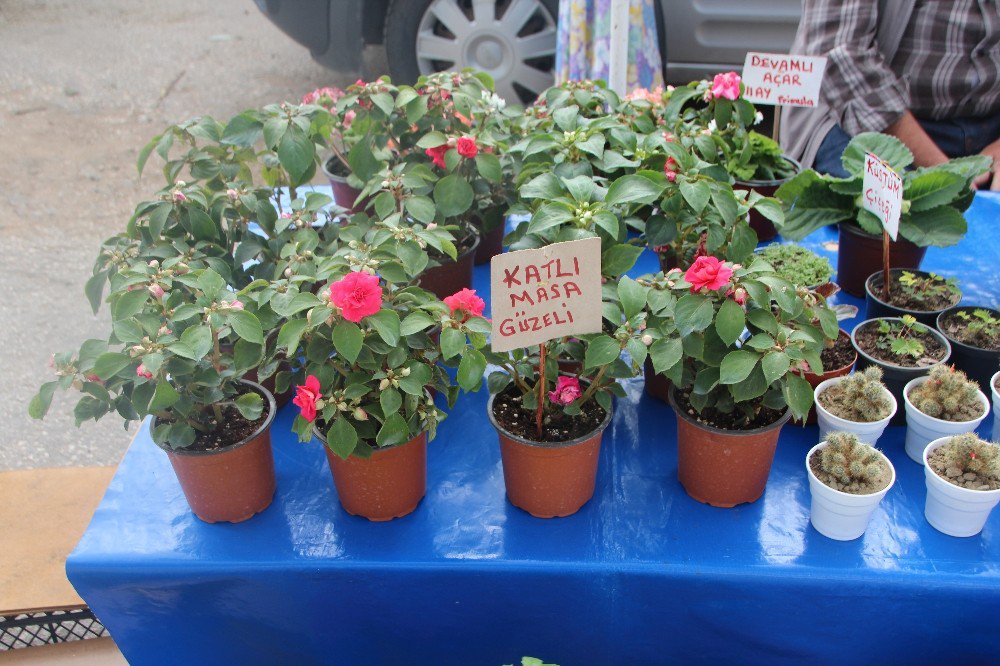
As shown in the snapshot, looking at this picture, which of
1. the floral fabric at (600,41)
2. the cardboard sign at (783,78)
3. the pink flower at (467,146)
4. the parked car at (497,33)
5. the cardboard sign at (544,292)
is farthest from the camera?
the parked car at (497,33)

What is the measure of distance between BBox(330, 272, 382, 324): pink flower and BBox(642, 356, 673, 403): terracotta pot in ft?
2.03

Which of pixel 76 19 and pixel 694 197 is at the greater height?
pixel 694 197

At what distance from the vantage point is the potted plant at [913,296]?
1.61 m

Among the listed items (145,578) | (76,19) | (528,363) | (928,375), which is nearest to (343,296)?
(528,363)

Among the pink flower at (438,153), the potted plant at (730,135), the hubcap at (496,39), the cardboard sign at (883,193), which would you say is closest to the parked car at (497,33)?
the hubcap at (496,39)

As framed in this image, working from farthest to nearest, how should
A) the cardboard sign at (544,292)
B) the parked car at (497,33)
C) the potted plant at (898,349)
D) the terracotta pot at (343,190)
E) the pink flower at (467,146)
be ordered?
1. the parked car at (497,33)
2. the terracotta pot at (343,190)
3. the pink flower at (467,146)
4. the potted plant at (898,349)
5. the cardboard sign at (544,292)

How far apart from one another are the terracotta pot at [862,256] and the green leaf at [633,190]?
2.24 feet

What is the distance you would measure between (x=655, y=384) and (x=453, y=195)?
0.55 meters

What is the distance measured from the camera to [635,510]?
4.42 ft

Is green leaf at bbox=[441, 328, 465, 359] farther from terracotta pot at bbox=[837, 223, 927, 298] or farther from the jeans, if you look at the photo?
the jeans

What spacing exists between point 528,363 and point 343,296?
0.36m

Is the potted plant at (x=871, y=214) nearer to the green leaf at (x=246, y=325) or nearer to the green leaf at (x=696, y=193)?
the green leaf at (x=696, y=193)

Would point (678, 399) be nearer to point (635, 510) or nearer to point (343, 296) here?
point (635, 510)

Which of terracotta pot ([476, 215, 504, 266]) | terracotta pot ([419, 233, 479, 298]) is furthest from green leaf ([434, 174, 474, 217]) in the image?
terracotta pot ([476, 215, 504, 266])
